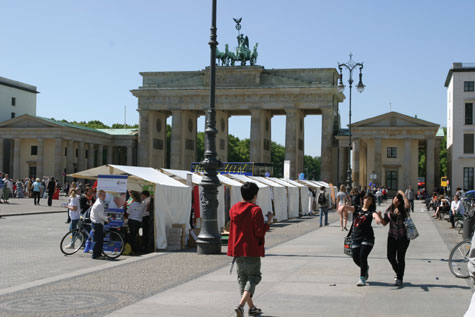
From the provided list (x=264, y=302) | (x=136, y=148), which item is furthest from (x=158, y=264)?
(x=136, y=148)

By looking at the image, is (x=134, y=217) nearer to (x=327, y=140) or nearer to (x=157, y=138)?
(x=327, y=140)

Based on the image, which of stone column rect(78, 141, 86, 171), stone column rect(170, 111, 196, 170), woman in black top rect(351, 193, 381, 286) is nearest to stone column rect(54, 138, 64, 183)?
stone column rect(78, 141, 86, 171)

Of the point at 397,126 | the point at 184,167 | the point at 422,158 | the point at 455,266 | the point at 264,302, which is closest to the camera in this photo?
the point at 264,302

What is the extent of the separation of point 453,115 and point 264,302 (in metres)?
75.8

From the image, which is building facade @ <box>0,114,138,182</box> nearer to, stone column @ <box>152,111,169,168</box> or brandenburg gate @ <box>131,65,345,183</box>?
stone column @ <box>152,111,169,168</box>

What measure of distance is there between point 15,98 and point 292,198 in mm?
79443

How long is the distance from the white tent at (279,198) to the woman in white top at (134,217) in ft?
52.2

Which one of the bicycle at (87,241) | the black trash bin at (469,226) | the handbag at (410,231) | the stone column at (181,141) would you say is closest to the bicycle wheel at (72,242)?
the bicycle at (87,241)

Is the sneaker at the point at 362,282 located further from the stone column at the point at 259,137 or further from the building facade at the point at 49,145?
the building facade at the point at 49,145

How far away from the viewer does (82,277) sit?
1282 cm

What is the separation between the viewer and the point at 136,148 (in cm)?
9725

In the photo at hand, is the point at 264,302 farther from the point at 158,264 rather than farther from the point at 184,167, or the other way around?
the point at 184,167

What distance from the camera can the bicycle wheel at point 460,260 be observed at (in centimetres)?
1293

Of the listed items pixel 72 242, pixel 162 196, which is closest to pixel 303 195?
pixel 162 196
